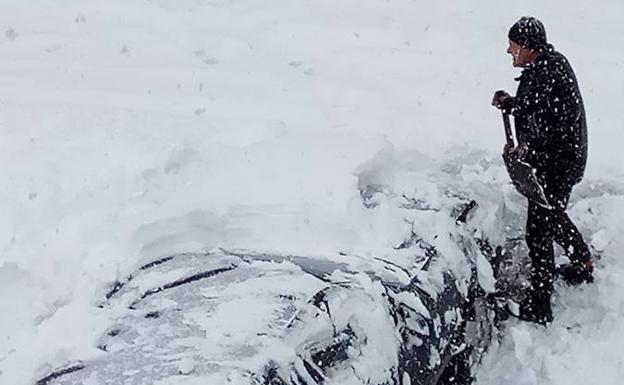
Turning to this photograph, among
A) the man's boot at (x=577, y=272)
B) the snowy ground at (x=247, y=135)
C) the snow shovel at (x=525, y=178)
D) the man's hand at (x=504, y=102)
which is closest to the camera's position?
the snowy ground at (x=247, y=135)

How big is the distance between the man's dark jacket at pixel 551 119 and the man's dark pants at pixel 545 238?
5.0 inches

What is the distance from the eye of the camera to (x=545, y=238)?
6.12 m

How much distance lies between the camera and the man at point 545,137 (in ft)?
19.0

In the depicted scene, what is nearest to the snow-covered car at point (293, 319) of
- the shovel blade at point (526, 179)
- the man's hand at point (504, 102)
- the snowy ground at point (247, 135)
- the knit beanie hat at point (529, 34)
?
the snowy ground at point (247, 135)

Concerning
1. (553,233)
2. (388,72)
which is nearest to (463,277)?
(553,233)

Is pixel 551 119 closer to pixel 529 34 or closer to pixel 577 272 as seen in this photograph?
pixel 529 34

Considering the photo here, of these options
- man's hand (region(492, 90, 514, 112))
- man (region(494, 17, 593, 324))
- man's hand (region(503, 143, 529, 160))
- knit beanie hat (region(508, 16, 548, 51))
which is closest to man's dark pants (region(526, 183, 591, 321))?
man (region(494, 17, 593, 324))

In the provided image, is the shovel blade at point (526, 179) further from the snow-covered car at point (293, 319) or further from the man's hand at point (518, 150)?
the snow-covered car at point (293, 319)

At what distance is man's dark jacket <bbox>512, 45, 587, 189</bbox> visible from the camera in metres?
5.79

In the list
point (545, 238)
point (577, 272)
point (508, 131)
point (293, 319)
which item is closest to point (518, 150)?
point (508, 131)

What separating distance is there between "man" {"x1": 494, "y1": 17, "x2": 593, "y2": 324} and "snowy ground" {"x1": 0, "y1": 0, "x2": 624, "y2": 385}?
44 cm

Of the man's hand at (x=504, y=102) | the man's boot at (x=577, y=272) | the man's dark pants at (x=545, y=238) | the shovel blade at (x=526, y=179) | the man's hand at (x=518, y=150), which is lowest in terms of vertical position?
the man's boot at (x=577, y=272)

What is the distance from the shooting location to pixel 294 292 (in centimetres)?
380

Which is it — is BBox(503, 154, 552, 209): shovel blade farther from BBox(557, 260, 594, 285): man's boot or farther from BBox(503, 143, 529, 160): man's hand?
BBox(557, 260, 594, 285): man's boot
